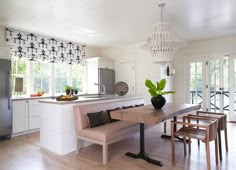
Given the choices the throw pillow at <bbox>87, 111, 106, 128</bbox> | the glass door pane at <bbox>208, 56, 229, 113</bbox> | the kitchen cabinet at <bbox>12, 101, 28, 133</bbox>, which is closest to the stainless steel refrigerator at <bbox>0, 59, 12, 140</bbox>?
the kitchen cabinet at <bbox>12, 101, 28, 133</bbox>

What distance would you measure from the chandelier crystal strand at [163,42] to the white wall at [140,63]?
278 cm

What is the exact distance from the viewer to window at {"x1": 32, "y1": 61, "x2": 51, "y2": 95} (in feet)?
17.2

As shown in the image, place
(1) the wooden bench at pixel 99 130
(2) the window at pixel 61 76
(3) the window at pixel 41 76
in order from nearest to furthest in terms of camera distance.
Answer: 1. (1) the wooden bench at pixel 99 130
2. (3) the window at pixel 41 76
3. (2) the window at pixel 61 76

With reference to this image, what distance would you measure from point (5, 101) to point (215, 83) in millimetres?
5859

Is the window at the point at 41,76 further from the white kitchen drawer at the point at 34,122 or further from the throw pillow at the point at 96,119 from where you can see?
the throw pillow at the point at 96,119

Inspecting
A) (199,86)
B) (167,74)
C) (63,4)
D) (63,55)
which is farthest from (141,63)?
(63,4)

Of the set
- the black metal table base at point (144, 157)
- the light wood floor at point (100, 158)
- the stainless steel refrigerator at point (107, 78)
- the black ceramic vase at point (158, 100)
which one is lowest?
the light wood floor at point (100, 158)

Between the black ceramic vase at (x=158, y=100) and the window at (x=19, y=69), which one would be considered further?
the window at (x=19, y=69)

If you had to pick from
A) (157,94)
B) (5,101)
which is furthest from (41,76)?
(157,94)

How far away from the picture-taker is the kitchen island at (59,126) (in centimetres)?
310

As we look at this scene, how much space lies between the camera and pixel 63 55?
583 cm

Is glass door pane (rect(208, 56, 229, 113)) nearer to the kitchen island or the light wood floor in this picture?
the light wood floor

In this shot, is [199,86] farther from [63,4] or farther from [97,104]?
[63,4]

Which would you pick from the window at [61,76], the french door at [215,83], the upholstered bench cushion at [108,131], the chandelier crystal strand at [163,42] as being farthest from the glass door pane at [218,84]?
the window at [61,76]
